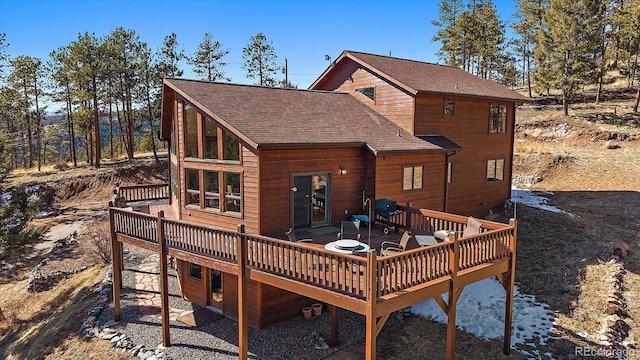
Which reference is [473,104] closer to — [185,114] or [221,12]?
[185,114]

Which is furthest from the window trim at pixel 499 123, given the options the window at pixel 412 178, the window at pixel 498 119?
the window at pixel 412 178

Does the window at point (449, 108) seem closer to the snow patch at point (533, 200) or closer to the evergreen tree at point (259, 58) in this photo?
the snow patch at point (533, 200)

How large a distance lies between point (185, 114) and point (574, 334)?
12720 millimetres

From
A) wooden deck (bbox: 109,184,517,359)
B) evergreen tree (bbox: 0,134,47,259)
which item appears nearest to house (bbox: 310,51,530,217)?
wooden deck (bbox: 109,184,517,359)

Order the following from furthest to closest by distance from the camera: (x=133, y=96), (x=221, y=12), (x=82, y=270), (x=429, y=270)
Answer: (x=133, y=96)
(x=221, y=12)
(x=82, y=270)
(x=429, y=270)

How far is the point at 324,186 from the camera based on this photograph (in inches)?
496

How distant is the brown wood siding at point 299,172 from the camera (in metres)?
11.4

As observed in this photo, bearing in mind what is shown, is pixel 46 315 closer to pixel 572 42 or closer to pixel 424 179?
pixel 424 179

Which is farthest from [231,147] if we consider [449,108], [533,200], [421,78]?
[533,200]

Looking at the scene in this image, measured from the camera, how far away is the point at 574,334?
10500 millimetres

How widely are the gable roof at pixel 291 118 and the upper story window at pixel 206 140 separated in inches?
20.7

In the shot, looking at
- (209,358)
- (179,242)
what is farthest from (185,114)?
(209,358)

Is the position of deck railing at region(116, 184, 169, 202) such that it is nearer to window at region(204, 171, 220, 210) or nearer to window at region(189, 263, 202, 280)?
window at region(189, 263, 202, 280)

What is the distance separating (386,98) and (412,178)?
3746 millimetres
